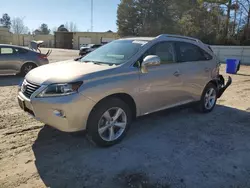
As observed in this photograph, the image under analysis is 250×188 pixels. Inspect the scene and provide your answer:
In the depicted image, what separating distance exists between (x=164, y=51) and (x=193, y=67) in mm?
914

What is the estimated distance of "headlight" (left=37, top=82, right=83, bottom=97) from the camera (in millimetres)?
3225

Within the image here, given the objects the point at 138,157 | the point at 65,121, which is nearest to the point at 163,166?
the point at 138,157

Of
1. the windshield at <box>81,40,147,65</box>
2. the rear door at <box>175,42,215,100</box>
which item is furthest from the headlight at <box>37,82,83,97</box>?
the rear door at <box>175,42,215,100</box>

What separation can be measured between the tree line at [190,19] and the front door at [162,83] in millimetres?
25981

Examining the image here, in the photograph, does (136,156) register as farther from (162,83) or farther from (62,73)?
(62,73)

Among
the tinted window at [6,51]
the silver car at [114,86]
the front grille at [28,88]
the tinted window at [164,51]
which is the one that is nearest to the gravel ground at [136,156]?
the silver car at [114,86]

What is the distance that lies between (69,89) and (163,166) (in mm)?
1695

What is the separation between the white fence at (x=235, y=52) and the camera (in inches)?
920

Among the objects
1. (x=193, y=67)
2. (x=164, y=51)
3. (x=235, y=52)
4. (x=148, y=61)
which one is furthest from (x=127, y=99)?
(x=235, y=52)

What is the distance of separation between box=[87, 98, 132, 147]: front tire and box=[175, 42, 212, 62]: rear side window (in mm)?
1761

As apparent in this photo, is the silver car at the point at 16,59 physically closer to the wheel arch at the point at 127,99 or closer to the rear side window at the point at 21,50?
the rear side window at the point at 21,50

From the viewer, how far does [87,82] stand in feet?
10.9

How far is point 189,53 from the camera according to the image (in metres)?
5.10

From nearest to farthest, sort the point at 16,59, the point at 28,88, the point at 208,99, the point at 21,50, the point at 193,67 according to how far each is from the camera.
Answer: the point at 28,88, the point at 193,67, the point at 208,99, the point at 16,59, the point at 21,50
